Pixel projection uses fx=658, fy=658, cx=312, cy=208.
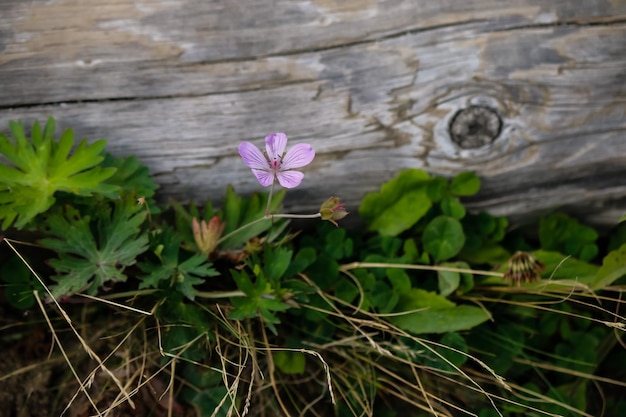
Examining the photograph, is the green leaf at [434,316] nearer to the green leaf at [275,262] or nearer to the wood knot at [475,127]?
the green leaf at [275,262]

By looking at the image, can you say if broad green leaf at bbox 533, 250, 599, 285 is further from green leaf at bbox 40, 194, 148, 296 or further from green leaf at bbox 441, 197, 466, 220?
green leaf at bbox 40, 194, 148, 296

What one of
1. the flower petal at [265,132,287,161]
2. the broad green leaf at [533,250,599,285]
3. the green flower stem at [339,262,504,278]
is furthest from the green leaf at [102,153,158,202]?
the broad green leaf at [533,250,599,285]

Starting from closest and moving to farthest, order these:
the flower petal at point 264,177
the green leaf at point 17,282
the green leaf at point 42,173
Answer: the flower petal at point 264,177 → the green leaf at point 42,173 → the green leaf at point 17,282

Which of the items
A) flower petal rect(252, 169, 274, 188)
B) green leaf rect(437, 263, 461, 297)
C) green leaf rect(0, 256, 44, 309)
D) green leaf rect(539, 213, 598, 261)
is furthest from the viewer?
green leaf rect(539, 213, 598, 261)

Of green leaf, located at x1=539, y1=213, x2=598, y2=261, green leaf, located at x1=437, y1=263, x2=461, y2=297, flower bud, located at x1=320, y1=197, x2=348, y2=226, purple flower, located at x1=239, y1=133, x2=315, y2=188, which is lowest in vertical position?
green leaf, located at x1=437, y1=263, x2=461, y2=297

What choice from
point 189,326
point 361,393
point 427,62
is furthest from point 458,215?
point 189,326

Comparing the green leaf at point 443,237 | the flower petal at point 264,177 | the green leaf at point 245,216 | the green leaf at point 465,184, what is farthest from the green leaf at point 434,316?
the flower petal at point 264,177

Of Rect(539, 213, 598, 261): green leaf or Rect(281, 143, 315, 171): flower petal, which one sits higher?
Rect(281, 143, 315, 171): flower petal
